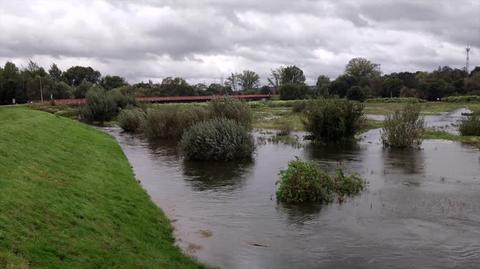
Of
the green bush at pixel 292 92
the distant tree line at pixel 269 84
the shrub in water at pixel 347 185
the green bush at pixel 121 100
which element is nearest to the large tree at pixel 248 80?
the distant tree line at pixel 269 84

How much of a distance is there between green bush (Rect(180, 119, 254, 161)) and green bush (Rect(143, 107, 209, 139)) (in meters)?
12.4

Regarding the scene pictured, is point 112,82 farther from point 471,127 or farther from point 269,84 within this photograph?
point 471,127

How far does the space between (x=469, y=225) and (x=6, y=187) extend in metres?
11.8

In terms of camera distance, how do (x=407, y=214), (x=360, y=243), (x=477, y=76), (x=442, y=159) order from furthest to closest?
1. (x=477, y=76)
2. (x=442, y=159)
3. (x=407, y=214)
4. (x=360, y=243)

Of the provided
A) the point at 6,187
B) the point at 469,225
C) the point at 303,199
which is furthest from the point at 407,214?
the point at 6,187

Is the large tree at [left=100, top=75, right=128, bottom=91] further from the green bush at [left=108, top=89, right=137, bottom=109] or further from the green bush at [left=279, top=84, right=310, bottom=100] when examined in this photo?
the green bush at [left=108, top=89, right=137, bottom=109]

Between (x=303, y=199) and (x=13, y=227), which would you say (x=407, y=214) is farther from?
(x=13, y=227)

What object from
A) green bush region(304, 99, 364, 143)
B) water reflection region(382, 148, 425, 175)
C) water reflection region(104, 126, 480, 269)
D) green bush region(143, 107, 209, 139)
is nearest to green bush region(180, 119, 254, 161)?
water reflection region(104, 126, 480, 269)

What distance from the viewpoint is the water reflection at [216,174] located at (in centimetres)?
2065

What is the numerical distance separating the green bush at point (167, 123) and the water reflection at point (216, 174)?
1434 cm

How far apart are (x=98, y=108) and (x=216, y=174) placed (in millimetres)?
44857

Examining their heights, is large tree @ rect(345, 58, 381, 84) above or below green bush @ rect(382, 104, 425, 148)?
above

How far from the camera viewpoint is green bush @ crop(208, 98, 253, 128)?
3772cm

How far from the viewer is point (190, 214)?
52.1ft
